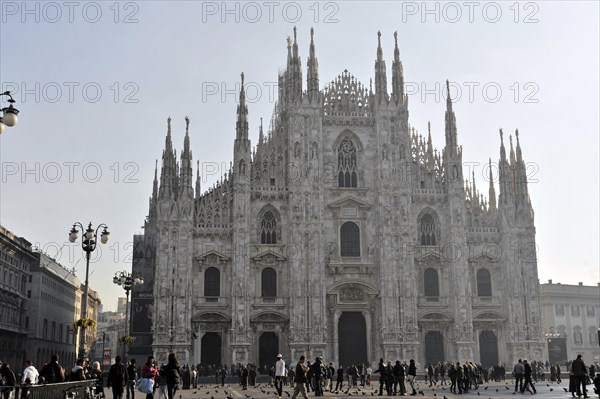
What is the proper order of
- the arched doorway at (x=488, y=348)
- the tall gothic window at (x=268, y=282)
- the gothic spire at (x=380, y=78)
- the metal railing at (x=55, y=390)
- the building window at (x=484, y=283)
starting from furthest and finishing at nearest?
the gothic spire at (x=380, y=78), the building window at (x=484, y=283), the arched doorway at (x=488, y=348), the tall gothic window at (x=268, y=282), the metal railing at (x=55, y=390)

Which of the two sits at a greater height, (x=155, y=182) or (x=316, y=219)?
(x=155, y=182)

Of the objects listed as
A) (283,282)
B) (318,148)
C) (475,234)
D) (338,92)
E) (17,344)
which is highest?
(338,92)

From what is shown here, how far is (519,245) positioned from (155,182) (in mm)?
32372

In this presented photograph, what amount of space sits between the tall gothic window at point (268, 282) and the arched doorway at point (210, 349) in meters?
4.45

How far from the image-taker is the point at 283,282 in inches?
2045

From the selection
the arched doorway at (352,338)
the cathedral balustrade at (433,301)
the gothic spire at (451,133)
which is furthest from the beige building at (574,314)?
the arched doorway at (352,338)

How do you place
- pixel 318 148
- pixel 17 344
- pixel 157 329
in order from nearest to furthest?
pixel 157 329, pixel 318 148, pixel 17 344

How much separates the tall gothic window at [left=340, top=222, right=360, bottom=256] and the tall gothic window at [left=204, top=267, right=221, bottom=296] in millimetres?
9198

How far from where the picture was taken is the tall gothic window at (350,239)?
176 feet

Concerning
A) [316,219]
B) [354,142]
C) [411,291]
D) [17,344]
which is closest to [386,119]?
[354,142]

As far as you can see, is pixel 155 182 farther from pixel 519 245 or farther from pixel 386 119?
pixel 519 245

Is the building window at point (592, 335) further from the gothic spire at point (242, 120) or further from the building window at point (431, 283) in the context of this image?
the gothic spire at point (242, 120)

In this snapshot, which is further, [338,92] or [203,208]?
[338,92]

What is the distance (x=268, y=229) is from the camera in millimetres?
52875
